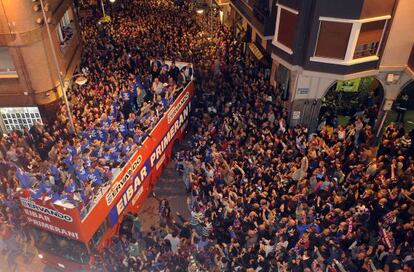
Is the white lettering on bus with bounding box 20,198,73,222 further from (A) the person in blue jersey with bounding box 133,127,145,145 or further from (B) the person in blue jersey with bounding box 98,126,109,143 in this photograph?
(B) the person in blue jersey with bounding box 98,126,109,143

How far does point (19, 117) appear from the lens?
66.2 ft

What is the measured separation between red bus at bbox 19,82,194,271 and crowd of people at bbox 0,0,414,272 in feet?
1.47

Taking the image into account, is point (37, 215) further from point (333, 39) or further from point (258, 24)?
point (258, 24)

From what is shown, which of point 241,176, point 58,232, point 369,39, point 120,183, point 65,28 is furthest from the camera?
point 65,28

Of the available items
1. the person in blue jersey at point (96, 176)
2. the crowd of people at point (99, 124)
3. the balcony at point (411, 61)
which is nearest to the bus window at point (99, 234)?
the crowd of people at point (99, 124)

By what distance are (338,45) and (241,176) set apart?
23.5 feet

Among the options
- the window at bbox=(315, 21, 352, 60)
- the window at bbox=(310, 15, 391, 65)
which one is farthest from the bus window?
the window at bbox=(315, 21, 352, 60)

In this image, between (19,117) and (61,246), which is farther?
(19,117)

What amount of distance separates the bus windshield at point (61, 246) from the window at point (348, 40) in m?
12.2

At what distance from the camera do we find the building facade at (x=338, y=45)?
16.0 metres

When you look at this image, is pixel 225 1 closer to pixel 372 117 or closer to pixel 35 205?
pixel 372 117

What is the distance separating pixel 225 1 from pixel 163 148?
724 inches

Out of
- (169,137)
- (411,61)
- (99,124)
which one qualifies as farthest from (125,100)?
(411,61)

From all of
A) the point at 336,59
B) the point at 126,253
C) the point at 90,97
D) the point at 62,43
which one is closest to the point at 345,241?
the point at 126,253
